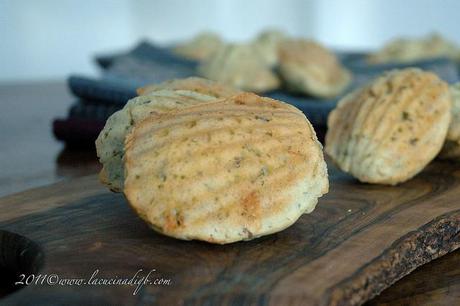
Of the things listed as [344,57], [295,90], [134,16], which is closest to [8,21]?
[134,16]

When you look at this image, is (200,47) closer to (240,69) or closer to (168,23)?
(240,69)

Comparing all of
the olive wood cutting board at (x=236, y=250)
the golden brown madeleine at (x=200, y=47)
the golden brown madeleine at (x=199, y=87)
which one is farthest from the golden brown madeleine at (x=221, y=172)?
the golden brown madeleine at (x=200, y=47)

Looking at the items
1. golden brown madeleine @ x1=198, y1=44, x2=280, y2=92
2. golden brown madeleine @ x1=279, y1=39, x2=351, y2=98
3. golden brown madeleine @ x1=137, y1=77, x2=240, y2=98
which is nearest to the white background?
golden brown madeleine @ x1=198, y1=44, x2=280, y2=92

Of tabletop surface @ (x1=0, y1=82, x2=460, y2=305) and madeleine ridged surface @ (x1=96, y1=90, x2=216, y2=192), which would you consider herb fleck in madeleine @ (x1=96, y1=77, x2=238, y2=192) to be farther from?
tabletop surface @ (x1=0, y1=82, x2=460, y2=305)

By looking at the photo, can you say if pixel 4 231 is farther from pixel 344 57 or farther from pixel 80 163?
pixel 344 57

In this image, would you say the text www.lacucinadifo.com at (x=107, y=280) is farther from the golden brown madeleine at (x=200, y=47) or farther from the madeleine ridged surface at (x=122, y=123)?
the golden brown madeleine at (x=200, y=47)

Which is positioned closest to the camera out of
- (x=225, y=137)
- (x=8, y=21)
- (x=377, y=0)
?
(x=225, y=137)
